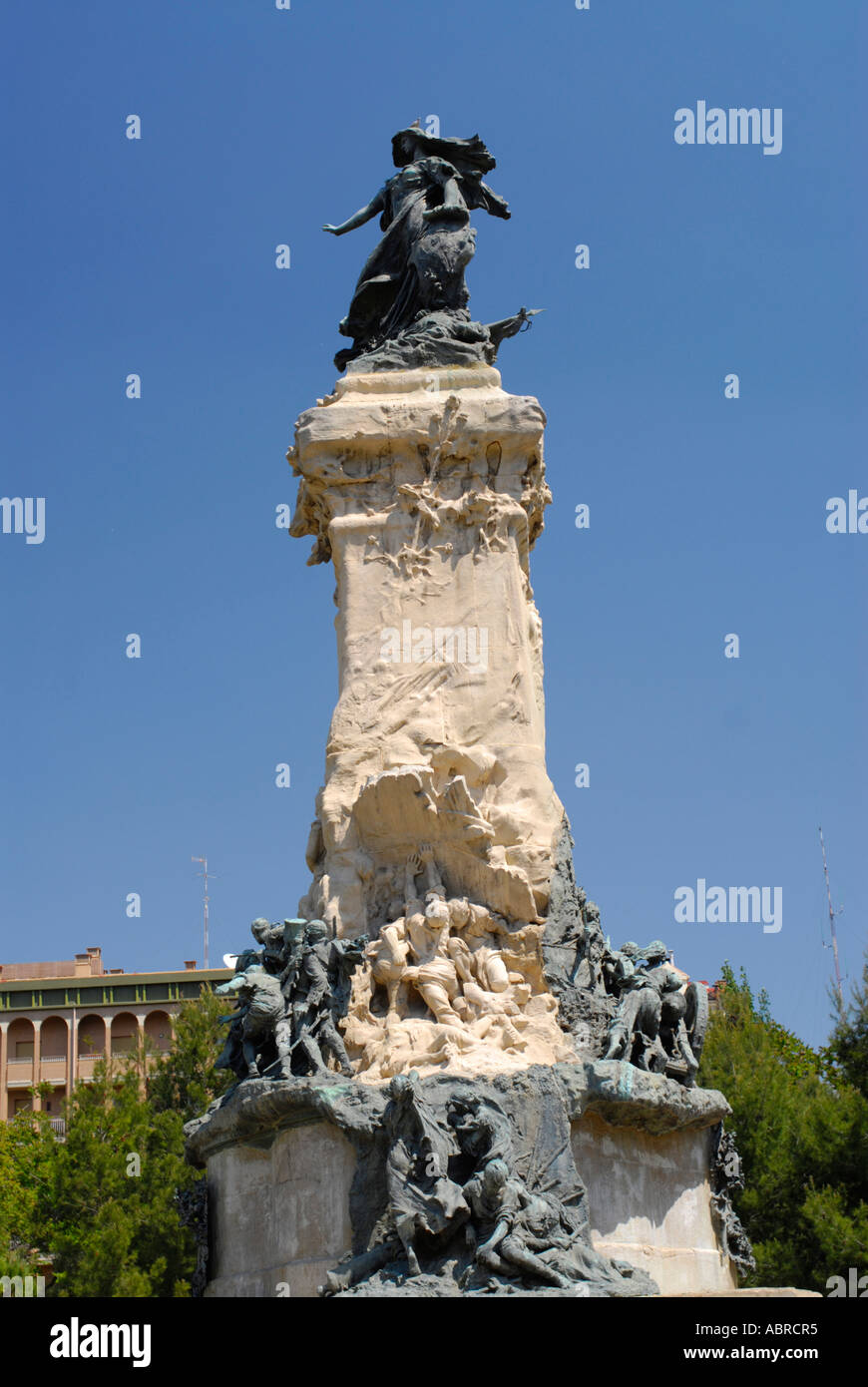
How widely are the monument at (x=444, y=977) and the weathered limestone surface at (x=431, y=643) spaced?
28 millimetres

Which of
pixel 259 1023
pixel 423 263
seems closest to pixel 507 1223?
pixel 259 1023

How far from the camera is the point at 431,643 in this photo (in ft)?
59.9

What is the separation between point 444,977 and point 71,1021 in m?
45.5

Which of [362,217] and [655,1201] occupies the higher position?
[362,217]

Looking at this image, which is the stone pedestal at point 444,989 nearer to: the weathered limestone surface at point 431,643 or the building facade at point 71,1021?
the weathered limestone surface at point 431,643

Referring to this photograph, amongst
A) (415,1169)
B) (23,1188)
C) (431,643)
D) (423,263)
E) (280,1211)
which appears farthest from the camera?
(23,1188)

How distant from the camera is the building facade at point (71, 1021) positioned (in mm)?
58219

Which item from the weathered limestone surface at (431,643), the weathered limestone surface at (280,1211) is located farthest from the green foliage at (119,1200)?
the weathered limestone surface at (431,643)

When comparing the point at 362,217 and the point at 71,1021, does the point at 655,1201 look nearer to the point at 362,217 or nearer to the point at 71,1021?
the point at 362,217

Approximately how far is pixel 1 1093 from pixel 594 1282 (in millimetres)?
49009

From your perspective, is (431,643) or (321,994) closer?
(321,994)

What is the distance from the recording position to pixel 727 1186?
1733 centimetres
